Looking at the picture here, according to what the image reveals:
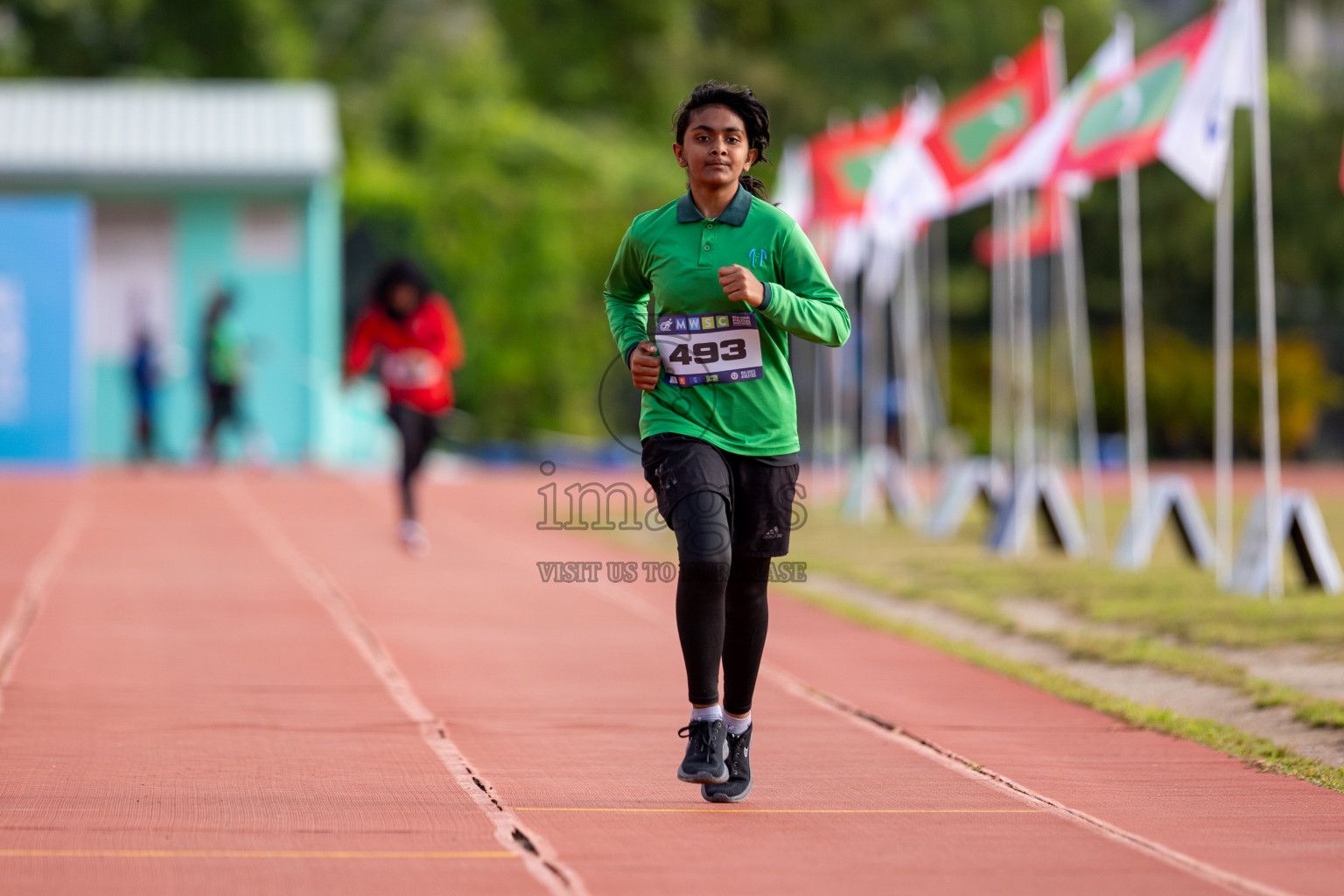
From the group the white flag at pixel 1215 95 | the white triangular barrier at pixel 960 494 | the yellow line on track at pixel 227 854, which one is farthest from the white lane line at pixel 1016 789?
the white triangular barrier at pixel 960 494

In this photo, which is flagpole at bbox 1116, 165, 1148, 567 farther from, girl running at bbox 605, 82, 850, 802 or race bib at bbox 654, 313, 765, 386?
race bib at bbox 654, 313, 765, 386

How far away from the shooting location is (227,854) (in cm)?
492

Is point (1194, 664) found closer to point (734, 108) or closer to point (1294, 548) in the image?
point (1294, 548)

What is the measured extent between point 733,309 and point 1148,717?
111 inches

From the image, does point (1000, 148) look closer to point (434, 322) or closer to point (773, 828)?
point (434, 322)

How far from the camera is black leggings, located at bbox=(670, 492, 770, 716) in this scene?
18.6ft

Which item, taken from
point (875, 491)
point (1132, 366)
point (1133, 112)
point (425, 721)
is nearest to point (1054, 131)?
point (1133, 112)

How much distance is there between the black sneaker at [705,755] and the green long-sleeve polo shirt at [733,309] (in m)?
0.82

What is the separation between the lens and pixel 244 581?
12.3 meters

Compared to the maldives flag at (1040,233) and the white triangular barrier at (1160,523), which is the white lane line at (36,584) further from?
the maldives flag at (1040,233)

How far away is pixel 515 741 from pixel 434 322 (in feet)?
23.4

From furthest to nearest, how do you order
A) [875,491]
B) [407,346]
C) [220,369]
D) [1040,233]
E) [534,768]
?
[220,369], [875,491], [1040,233], [407,346], [534,768]

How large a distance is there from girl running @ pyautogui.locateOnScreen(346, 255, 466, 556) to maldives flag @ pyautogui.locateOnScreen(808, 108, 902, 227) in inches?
299

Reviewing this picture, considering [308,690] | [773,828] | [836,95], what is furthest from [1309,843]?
[836,95]
